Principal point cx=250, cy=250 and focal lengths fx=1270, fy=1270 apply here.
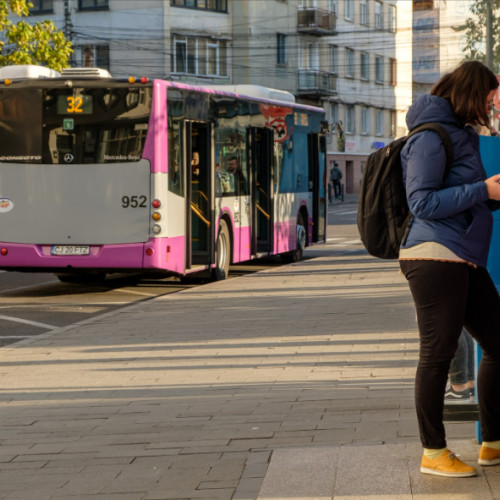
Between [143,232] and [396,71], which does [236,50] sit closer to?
[396,71]

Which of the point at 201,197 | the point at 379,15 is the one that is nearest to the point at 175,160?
the point at 201,197

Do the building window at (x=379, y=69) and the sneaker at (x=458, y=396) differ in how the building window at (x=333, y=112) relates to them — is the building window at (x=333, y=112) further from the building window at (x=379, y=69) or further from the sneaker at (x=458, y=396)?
the sneaker at (x=458, y=396)

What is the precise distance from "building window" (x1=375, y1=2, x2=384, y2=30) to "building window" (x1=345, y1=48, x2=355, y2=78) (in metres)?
4.83

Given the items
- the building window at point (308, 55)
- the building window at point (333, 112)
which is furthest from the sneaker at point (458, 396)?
the building window at point (333, 112)

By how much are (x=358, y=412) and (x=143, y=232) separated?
363 inches

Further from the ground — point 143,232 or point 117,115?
point 117,115

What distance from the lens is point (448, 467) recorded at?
5367 mm

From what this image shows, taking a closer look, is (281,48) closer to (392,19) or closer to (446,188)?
(392,19)

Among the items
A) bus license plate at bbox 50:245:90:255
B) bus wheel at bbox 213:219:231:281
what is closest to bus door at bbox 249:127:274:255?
bus wheel at bbox 213:219:231:281

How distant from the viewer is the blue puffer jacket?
5258mm

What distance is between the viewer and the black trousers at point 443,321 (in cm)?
536

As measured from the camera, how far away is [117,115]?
16531mm

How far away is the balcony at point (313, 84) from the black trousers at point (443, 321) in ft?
201

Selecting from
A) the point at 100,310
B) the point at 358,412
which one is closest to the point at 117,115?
the point at 100,310
